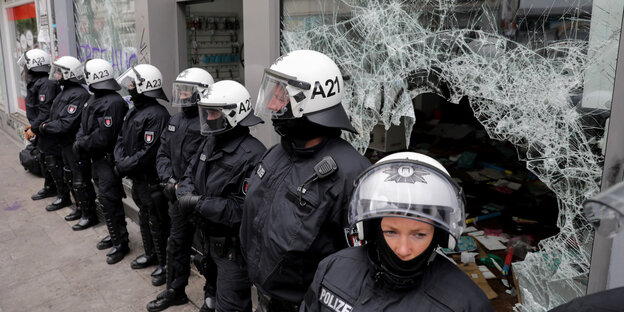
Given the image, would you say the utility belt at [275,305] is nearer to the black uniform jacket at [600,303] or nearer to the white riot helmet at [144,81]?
the black uniform jacket at [600,303]

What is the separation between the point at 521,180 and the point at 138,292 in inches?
221

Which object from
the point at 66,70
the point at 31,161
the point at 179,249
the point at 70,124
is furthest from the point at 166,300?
the point at 31,161

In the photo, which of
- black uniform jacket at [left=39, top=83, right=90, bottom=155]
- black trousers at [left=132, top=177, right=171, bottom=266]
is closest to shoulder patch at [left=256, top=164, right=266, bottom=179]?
black trousers at [left=132, top=177, right=171, bottom=266]

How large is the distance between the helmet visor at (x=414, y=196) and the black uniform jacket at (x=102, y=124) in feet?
14.6

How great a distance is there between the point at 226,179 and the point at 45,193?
569 cm

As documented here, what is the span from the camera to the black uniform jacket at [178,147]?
4.10 metres

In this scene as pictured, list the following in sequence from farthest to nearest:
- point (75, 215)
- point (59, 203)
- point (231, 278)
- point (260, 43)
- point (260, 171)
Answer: point (59, 203) < point (75, 215) < point (260, 43) < point (231, 278) < point (260, 171)

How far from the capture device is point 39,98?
6.92 meters

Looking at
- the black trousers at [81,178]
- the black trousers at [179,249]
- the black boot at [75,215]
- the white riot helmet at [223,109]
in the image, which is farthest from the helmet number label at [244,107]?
the black boot at [75,215]

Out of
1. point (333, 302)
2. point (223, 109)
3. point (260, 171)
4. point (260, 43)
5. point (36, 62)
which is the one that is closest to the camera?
point (333, 302)

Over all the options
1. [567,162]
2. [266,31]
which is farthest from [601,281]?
[266,31]

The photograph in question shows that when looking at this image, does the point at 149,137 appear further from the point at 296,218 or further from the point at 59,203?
the point at 59,203

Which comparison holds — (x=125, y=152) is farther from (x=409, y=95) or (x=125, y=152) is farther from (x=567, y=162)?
(x=567, y=162)

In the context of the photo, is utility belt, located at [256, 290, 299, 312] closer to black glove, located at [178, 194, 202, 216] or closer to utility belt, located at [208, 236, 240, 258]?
utility belt, located at [208, 236, 240, 258]
